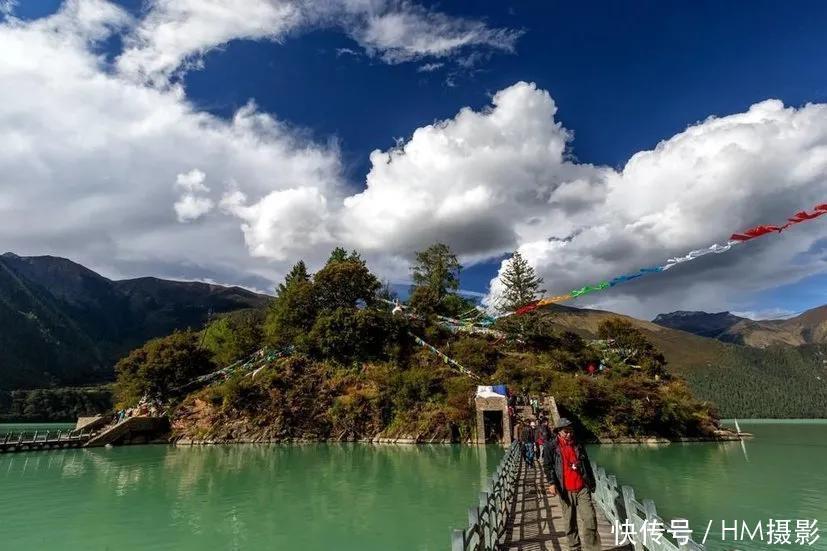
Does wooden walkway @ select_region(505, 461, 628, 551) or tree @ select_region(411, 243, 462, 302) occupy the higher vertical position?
tree @ select_region(411, 243, 462, 302)

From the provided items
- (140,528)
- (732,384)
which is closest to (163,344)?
(140,528)

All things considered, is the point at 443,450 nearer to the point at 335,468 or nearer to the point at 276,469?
the point at 335,468

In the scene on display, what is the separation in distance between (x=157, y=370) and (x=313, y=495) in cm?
3838

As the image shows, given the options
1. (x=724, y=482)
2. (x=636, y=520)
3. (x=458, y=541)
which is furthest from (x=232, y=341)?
(x=458, y=541)

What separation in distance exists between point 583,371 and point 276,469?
3919cm

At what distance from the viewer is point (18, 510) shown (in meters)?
19.8

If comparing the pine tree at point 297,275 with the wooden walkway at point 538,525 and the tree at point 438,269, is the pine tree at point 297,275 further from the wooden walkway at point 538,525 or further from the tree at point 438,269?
the wooden walkway at point 538,525

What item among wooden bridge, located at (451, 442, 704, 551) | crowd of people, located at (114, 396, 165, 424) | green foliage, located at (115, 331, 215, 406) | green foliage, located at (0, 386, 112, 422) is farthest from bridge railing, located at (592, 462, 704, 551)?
green foliage, located at (0, 386, 112, 422)

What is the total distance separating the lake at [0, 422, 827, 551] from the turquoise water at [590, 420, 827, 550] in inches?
3.4

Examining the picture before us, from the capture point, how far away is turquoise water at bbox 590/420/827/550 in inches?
693

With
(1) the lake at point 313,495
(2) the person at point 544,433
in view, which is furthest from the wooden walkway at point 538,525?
(1) the lake at point 313,495

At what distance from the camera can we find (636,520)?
28.2 feet

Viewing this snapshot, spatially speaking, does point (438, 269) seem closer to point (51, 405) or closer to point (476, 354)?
point (476, 354)

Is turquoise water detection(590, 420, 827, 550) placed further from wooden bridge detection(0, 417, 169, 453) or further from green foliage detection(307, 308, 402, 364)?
wooden bridge detection(0, 417, 169, 453)
